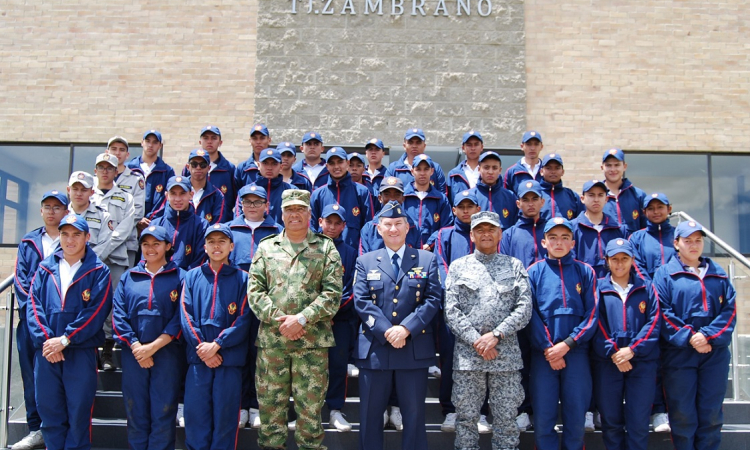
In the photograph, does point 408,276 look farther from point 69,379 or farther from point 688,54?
point 688,54

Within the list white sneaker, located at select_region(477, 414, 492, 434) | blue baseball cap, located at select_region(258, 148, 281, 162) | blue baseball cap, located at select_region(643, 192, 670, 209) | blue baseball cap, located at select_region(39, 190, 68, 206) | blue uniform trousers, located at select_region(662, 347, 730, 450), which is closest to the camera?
blue uniform trousers, located at select_region(662, 347, 730, 450)

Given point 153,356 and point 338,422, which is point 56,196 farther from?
point 338,422

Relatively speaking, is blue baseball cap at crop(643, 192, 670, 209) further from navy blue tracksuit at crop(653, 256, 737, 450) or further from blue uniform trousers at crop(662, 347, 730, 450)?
blue uniform trousers at crop(662, 347, 730, 450)

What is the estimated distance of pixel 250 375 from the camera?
5871 millimetres

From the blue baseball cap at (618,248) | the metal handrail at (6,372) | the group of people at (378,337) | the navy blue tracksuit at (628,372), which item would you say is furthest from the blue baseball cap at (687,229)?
the metal handrail at (6,372)

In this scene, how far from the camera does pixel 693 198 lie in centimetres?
1092

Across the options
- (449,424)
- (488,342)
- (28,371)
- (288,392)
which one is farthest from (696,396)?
(28,371)

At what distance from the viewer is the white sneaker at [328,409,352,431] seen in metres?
5.75

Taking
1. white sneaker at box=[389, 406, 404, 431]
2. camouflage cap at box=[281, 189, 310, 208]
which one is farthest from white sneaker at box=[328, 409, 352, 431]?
camouflage cap at box=[281, 189, 310, 208]

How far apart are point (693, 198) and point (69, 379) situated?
965 centimetres

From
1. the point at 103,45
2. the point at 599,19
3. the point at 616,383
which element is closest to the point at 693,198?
the point at 599,19

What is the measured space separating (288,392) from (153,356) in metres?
1.19

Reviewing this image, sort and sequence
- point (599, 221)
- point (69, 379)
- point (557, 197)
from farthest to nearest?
point (557, 197), point (599, 221), point (69, 379)

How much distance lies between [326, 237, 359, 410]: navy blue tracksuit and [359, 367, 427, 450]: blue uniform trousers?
2.00 feet
